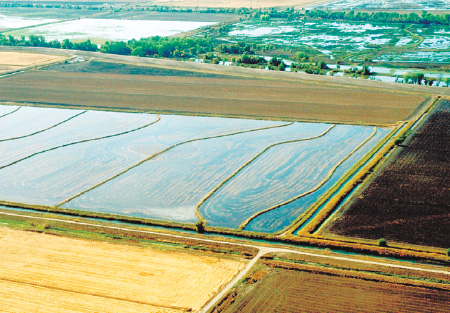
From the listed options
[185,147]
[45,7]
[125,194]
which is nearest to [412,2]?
[45,7]

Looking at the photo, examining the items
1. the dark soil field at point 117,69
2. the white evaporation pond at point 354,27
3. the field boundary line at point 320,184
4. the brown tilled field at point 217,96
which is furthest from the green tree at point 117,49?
the field boundary line at point 320,184

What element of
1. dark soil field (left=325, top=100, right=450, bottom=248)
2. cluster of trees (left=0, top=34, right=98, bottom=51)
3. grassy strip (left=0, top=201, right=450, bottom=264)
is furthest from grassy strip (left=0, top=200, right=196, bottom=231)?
cluster of trees (left=0, top=34, right=98, bottom=51)

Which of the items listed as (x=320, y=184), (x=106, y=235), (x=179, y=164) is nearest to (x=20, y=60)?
(x=179, y=164)

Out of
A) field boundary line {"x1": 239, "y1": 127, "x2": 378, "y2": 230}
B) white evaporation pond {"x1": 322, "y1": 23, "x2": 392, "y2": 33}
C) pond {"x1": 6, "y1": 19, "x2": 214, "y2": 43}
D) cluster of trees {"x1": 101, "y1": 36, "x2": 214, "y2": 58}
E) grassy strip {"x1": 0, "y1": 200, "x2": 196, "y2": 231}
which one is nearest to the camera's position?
grassy strip {"x1": 0, "y1": 200, "x2": 196, "y2": 231}

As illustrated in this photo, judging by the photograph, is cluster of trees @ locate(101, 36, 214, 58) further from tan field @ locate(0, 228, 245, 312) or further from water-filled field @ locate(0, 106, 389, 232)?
tan field @ locate(0, 228, 245, 312)

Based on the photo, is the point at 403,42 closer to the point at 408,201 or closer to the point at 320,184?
the point at 320,184

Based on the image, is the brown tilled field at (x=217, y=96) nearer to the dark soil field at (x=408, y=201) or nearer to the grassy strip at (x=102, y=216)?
the dark soil field at (x=408, y=201)
